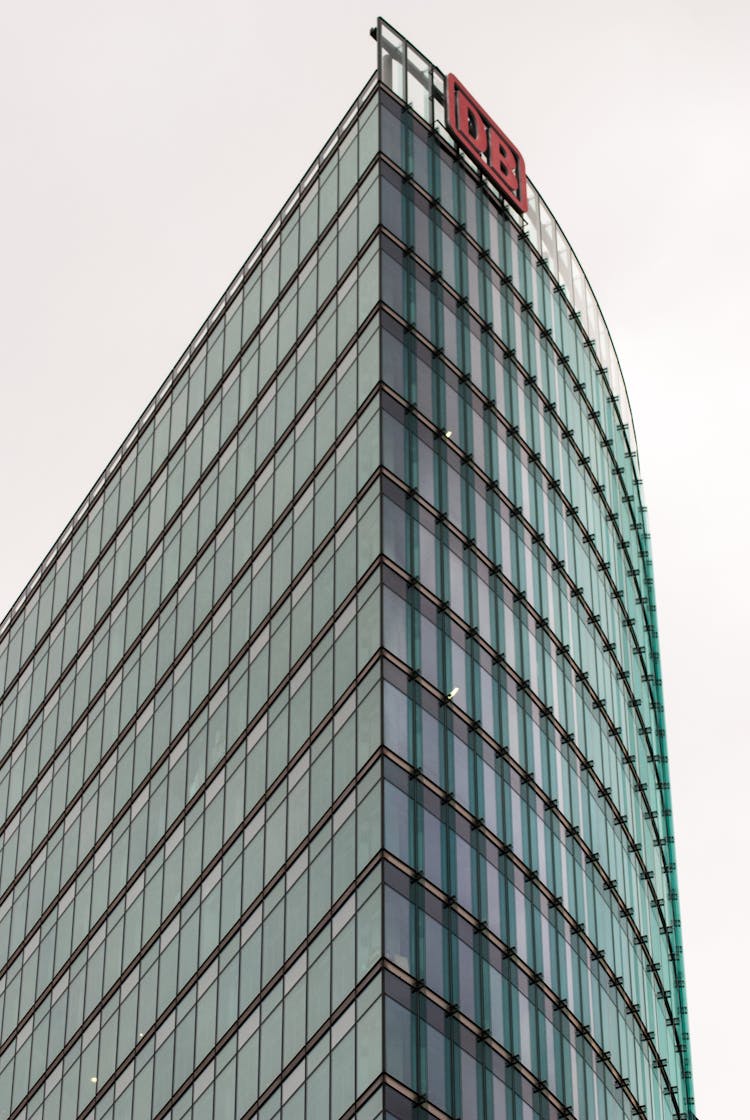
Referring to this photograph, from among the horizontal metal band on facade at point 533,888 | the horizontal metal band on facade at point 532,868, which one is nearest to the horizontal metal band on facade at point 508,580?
the horizontal metal band on facade at point 532,868

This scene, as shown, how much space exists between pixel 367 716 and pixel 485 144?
A: 2823 centimetres

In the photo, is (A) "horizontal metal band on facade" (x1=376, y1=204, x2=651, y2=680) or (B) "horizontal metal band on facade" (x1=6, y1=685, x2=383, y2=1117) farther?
(A) "horizontal metal band on facade" (x1=376, y1=204, x2=651, y2=680)

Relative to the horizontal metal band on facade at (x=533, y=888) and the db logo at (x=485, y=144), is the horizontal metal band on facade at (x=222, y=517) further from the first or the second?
the horizontal metal band on facade at (x=533, y=888)

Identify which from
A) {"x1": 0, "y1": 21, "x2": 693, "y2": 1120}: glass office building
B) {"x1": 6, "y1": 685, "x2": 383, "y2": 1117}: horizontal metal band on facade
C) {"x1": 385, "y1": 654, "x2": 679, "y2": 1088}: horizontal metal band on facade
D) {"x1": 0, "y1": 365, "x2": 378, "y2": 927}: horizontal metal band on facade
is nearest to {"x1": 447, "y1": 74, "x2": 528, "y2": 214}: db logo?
{"x1": 0, "y1": 21, "x2": 693, "y2": 1120}: glass office building

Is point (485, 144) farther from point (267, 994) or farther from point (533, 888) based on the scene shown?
point (267, 994)

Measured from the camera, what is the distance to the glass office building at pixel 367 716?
69.6 metres

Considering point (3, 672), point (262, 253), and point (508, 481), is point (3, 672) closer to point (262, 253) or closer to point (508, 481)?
point (262, 253)

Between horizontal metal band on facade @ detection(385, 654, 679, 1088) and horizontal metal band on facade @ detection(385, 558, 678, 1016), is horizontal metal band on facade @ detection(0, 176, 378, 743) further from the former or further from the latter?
horizontal metal band on facade @ detection(385, 654, 679, 1088)

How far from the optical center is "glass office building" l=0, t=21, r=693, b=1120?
6962 cm

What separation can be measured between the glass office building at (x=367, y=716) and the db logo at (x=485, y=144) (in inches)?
24.4

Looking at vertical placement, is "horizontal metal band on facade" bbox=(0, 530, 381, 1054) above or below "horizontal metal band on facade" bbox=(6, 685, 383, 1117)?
above

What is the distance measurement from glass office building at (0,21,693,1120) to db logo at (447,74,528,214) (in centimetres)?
62

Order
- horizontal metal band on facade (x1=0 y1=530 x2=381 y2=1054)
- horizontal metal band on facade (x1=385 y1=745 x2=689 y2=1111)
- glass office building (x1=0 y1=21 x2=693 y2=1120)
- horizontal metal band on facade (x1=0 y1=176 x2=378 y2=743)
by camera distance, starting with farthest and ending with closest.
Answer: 1. horizontal metal band on facade (x1=0 y1=176 x2=378 y2=743)
2. horizontal metal band on facade (x1=0 y1=530 x2=381 y2=1054)
3. glass office building (x1=0 y1=21 x2=693 y2=1120)
4. horizontal metal band on facade (x1=385 y1=745 x2=689 y2=1111)

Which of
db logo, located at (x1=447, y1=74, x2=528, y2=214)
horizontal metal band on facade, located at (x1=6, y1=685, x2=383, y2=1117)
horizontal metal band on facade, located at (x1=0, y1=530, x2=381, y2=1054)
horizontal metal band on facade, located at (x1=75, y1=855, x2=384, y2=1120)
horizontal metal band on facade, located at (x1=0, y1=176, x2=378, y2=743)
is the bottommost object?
horizontal metal band on facade, located at (x1=75, y1=855, x2=384, y2=1120)
